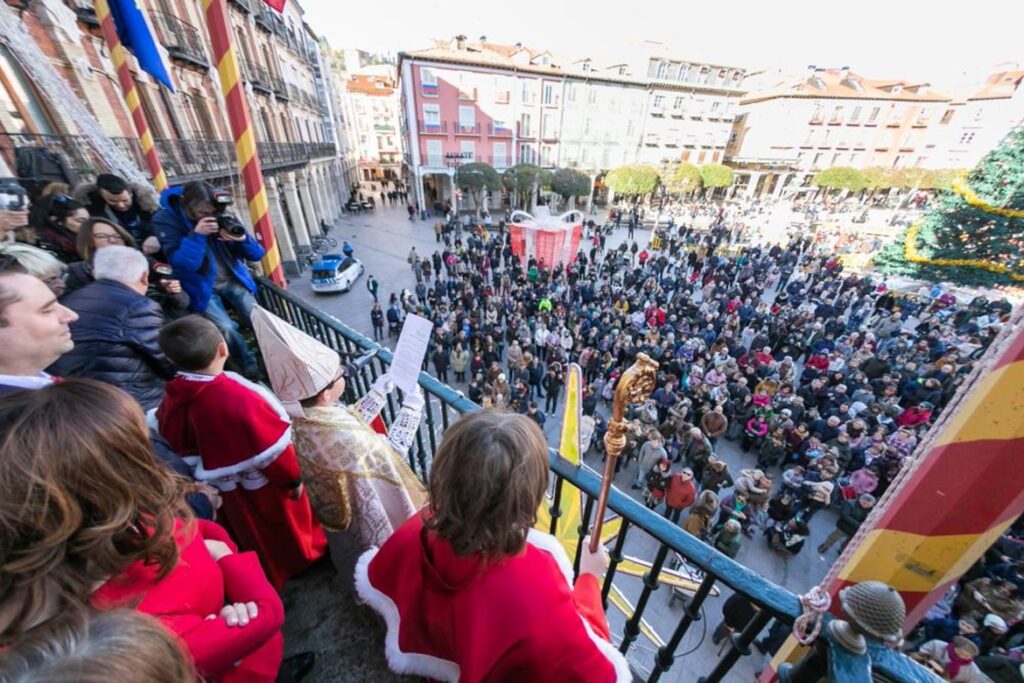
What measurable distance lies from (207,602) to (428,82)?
112 feet

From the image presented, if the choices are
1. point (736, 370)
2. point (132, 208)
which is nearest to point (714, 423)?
point (736, 370)

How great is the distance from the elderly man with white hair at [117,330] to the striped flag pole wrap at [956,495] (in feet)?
11.4

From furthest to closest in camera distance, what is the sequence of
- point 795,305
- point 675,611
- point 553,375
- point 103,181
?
point 795,305, point 553,375, point 675,611, point 103,181

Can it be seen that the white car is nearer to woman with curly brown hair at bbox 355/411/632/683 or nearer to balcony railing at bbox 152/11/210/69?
balcony railing at bbox 152/11/210/69

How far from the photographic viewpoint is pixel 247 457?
1.89 m

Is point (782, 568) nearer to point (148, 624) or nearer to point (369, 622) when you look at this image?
point (369, 622)

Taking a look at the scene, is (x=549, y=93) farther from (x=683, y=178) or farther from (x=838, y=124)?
(x=838, y=124)

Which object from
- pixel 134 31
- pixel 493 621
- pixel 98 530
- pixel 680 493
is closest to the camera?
pixel 98 530

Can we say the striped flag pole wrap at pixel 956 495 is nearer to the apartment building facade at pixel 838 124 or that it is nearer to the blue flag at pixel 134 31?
the blue flag at pixel 134 31

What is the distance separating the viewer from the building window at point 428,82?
92.3ft

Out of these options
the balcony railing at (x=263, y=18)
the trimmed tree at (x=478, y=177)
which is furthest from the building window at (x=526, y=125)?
the balcony railing at (x=263, y=18)

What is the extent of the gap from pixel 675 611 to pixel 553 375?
4639mm

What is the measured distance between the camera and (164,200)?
127 inches

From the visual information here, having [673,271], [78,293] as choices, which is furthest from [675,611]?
[673,271]
